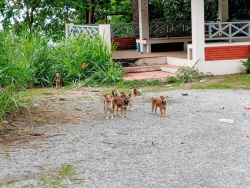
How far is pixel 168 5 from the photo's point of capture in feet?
64.1

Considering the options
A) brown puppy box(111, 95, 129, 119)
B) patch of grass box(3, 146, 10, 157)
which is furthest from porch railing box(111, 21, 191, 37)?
patch of grass box(3, 146, 10, 157)

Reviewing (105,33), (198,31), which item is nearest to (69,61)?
(105,33)

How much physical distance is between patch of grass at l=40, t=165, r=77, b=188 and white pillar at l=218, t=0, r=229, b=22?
41.2ft

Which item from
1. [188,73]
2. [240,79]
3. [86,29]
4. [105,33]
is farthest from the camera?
[86,29]

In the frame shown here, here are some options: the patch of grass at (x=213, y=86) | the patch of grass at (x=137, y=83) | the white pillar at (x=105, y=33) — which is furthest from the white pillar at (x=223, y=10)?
the patch of grass at (x=213, y=86)

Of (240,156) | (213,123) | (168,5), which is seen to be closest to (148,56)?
(168,5)

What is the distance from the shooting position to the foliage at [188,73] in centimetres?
1202

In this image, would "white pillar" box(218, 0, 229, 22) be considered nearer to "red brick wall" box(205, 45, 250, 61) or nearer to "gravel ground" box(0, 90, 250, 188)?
"red brick wall" box(205, 45, 250, 61)

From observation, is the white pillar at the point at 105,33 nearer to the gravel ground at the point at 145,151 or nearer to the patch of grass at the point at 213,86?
the patch of grass at the point at 213,86

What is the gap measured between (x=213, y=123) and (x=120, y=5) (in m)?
15.1

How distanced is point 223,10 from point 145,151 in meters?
11.9

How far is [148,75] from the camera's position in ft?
41.9

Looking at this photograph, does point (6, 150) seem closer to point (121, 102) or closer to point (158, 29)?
point (121, 102)

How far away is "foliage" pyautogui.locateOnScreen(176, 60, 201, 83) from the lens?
1202 cm
